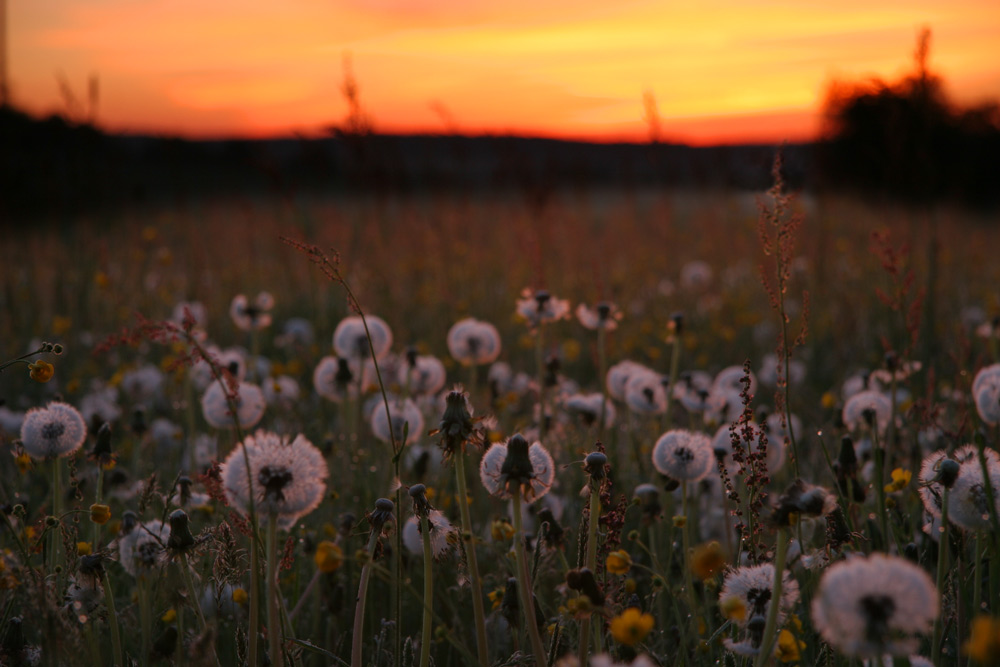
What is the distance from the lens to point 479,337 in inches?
134

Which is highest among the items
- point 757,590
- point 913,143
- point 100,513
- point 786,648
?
point 913,143

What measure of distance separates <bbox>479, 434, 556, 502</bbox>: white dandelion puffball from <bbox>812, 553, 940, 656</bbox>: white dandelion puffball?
51 cm

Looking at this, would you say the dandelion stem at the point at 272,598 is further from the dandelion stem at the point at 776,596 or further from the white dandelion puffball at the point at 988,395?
the white dandelion puffball at the point at 988,395

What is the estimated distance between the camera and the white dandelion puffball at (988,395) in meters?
2.04

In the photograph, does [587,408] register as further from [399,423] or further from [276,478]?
[276,478]

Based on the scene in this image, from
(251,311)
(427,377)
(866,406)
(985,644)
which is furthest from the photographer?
(251,311)

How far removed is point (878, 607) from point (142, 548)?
1470 millimetres

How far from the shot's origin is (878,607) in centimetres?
89

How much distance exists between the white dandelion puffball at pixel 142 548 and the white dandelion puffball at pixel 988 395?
197 centimetres

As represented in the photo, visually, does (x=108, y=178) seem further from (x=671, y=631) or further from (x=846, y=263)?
(x=846, y=263)

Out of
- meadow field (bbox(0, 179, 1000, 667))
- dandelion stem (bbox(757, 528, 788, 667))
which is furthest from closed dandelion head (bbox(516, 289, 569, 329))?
dandelion stem (bbox(757, 528, 788, 667))

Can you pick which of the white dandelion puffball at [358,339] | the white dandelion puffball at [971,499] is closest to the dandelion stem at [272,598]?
the white dandelion puffball at [971,499]

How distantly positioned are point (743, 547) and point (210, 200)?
17.6 meters

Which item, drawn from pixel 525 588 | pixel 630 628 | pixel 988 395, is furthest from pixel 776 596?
pixel 988 395
